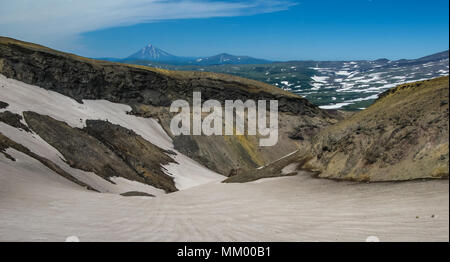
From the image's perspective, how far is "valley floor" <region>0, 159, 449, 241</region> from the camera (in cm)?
1090

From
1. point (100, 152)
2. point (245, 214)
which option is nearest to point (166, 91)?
point (100, 152)

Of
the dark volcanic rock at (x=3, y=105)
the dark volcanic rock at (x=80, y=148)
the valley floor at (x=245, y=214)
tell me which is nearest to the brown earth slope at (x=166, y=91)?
the dark volcanic rock at (x=3, y=105)

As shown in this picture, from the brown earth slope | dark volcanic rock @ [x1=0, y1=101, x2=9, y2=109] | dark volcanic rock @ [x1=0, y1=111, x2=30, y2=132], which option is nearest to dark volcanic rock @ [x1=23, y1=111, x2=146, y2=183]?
dark volcanic rock @ [x1=0, y1=111, x2=30, y2=132]

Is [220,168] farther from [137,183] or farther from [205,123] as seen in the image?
[137,183]

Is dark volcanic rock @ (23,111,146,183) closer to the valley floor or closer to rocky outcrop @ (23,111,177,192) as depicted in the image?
rocky outcrop @ (23,111,177,192)

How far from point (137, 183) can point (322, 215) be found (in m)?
28.1

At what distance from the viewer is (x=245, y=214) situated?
14547 millimetres

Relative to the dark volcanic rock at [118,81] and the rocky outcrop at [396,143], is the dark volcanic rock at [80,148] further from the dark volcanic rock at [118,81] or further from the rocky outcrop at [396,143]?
the rocky outcrop at [396,143]

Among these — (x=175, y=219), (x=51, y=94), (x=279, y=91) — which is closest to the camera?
(x=175, y=219)

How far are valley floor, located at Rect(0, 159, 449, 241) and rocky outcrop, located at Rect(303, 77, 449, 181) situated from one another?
83 centimetres

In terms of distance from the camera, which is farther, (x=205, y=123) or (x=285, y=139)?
(x=285, y=139)

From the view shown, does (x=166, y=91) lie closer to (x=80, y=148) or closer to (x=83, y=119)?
(x=83, y=119)
